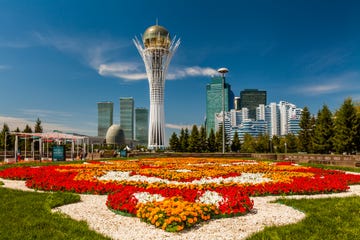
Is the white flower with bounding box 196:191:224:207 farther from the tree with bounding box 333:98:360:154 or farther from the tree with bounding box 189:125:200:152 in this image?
the tree with bounding box 189:125:200:152

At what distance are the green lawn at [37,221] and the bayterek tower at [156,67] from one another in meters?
62.4

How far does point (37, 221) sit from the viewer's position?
6461 millimetres

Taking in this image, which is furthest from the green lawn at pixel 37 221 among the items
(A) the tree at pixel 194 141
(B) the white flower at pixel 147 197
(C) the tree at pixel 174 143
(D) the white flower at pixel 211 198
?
(C) the tree at pixel 174 143

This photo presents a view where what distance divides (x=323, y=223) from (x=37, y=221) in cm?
581

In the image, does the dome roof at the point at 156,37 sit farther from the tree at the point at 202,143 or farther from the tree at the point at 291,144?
the tree at the point at 291,144

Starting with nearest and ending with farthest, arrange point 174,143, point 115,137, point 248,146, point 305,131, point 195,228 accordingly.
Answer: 1. point 195,228
2. point 305,131
3. point 174,143
4. point 248,146
5. point 115,137

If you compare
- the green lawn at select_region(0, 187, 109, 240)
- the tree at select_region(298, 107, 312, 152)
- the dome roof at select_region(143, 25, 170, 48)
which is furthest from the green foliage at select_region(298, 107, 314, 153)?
the green lawn at select_region(0, 187, 109, 240)

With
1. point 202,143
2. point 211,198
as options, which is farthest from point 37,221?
point 202,143

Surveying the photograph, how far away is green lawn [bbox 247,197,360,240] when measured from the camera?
5764mm

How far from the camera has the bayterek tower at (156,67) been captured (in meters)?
70.1

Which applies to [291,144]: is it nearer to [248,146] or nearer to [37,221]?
[248,146]

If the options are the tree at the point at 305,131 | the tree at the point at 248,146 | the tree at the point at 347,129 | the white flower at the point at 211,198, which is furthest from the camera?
the tree at the point at 248,146

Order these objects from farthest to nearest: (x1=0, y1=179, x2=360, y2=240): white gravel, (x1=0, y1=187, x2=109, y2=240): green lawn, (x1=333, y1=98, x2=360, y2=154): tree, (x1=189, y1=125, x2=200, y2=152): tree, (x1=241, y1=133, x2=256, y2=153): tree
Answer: (x1=241, y1=133, x2=256, y2=153): tree
(x1=189, y1=125, x2=200, y2=152): tree
(x1=333, y1=98, x2=360, y2=154): tree
(x1=0, y1=179, x2=360, y2=240): white gravel
(x1=0, y1=187, x2=109, y2=240): green lawn

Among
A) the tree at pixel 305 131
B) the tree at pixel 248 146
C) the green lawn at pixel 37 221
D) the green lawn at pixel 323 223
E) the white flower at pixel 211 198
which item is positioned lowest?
the tree at pixel 248 146
